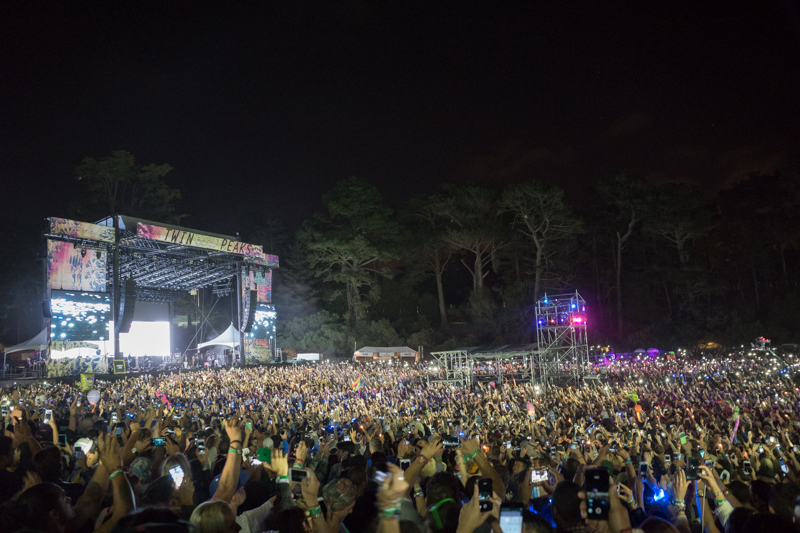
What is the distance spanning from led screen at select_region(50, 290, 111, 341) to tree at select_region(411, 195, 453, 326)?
20.7m

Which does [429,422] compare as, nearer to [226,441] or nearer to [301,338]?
[226,441]

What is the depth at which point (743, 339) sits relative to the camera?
26.3 meters

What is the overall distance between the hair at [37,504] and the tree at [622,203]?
3476cm

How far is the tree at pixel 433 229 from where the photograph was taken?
120ft

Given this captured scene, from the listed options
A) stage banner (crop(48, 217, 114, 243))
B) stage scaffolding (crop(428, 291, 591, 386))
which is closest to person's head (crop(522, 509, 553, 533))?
stage scaffolding (crop(428, 291, 591, 386))

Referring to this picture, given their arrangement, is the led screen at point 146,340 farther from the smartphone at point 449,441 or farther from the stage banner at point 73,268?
the smartphone at point 449,441

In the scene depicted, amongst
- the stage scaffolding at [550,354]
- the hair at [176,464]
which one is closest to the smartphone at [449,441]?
the hair at [176,464]

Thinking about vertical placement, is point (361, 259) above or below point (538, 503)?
above

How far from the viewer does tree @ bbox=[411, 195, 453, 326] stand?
36.5 metres

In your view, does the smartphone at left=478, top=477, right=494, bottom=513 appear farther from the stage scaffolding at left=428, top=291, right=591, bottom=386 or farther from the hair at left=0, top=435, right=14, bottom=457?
the stage scaffolding at left=428, top=291, right=591, bottom=386

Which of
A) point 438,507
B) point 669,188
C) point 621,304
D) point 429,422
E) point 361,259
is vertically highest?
point 669,188

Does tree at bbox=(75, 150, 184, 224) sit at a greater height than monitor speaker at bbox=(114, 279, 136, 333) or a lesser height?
greater

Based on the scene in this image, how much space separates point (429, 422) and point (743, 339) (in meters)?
23.5

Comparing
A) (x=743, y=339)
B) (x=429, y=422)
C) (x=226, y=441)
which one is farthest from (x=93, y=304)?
(x=743, y=339)
